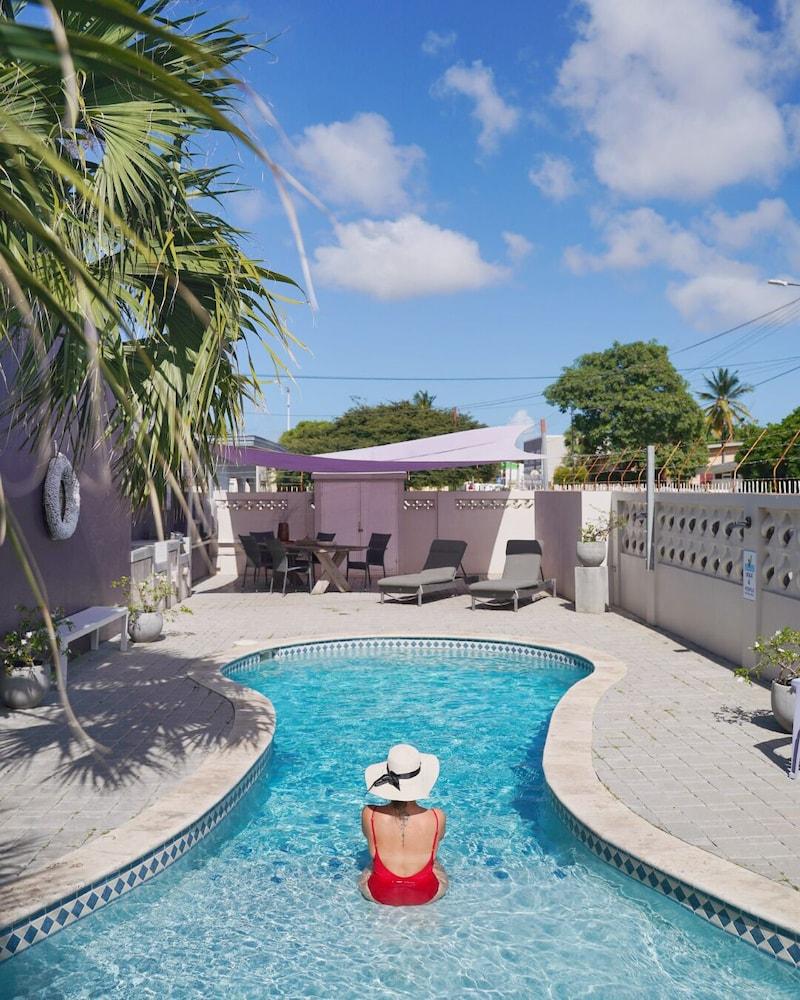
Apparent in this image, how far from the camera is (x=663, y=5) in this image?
913 cm

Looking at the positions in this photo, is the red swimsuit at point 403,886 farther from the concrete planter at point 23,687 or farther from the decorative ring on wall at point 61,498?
the decorative ring on wall at point 61,498

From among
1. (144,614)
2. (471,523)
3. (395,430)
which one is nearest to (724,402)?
(395,430)

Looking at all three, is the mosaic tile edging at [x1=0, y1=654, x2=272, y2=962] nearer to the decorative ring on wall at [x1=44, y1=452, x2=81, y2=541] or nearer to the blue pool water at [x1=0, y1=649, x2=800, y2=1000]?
the blue pool water at [x1=0, y1=649, x2=800, y2=1000]

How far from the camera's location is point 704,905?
402cm

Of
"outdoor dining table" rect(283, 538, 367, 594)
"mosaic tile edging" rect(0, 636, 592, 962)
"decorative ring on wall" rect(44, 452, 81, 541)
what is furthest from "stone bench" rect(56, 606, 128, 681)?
"outdoor dining table" rect(283, 538, 367, 594)

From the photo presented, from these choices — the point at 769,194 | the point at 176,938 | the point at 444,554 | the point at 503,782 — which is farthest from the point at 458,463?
the point at 769,194

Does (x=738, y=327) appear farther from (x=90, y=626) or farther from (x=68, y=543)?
(x=90, y=626)

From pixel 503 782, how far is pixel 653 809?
1582 millimetres

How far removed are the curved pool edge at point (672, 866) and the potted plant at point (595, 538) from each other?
653 centimetres

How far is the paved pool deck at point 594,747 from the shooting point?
4.66m

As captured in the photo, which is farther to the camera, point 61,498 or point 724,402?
point 724,402

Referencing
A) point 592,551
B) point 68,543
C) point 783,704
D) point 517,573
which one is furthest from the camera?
point 517,573

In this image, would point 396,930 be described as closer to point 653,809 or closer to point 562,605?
point 653,809

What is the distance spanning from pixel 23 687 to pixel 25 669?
0.15 meters
